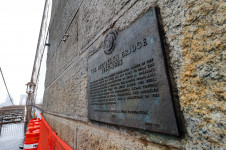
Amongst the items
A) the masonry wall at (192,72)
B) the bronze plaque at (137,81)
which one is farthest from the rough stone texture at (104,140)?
the bronze plaque at (137,81)

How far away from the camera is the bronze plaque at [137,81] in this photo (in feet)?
2.12

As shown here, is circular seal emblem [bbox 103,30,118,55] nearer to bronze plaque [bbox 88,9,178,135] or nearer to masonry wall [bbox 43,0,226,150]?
bronze plaque [bbox 88,9,178,135]

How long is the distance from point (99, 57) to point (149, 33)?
71cm

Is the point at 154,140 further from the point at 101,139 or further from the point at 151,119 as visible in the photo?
the point at 101,139

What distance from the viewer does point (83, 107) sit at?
167 centimetres

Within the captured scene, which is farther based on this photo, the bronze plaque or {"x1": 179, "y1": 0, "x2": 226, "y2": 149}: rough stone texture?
the bronze plaque

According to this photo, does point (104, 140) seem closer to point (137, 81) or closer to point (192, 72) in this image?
point (137, 81)

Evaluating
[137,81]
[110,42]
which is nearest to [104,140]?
[137,81]

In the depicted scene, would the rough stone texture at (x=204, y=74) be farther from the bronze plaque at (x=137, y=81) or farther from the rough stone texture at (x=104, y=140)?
the rough stone texture at (x=104, y=140)

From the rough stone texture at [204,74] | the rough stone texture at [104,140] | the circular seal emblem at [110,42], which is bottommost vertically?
the rough stone texture at [104,140]

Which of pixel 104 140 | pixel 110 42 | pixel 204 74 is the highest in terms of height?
pixel 110 42

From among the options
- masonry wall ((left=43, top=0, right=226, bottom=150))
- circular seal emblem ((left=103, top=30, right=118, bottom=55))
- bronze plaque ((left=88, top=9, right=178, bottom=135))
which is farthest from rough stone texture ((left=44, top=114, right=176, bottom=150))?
circular seal emblem ((left=103, top=30, right=118, bottom=55))

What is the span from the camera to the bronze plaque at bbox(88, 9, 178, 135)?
645mm

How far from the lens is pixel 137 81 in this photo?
80cm
